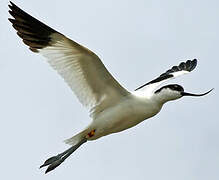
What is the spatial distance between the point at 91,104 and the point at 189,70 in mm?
3669

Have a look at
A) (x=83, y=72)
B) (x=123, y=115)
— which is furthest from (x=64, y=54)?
(x=123, y=115)

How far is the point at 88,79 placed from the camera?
14328mm

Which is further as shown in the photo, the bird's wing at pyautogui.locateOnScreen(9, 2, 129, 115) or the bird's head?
the bird's head

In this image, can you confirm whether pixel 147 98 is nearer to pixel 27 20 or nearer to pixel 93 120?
pixel 93 120

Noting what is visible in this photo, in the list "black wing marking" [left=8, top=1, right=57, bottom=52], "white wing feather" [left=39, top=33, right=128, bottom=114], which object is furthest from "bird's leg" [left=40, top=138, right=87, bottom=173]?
"black wing marking" [left=8, top=1, right=57, bottom=52]

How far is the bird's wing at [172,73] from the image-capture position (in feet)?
52.2

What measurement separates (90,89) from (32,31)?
4.36ft

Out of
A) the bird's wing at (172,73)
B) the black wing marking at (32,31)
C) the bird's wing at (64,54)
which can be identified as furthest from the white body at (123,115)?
the black wing marking at (32,31)

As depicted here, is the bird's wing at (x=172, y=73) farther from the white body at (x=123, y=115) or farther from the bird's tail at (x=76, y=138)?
the bird's tail at (x=76, y=138)

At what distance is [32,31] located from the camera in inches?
552

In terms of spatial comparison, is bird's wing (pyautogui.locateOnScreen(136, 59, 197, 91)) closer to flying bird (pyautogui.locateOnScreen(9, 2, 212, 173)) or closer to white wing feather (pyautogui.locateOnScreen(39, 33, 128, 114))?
flying bird (pyautogui.locateOnScreen(9, 2, 212, 173))

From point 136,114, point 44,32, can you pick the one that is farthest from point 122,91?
point 44,32

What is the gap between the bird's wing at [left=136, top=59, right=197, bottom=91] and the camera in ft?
52.2

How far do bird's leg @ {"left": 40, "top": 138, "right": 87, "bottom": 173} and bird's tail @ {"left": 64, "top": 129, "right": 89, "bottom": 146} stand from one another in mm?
70
